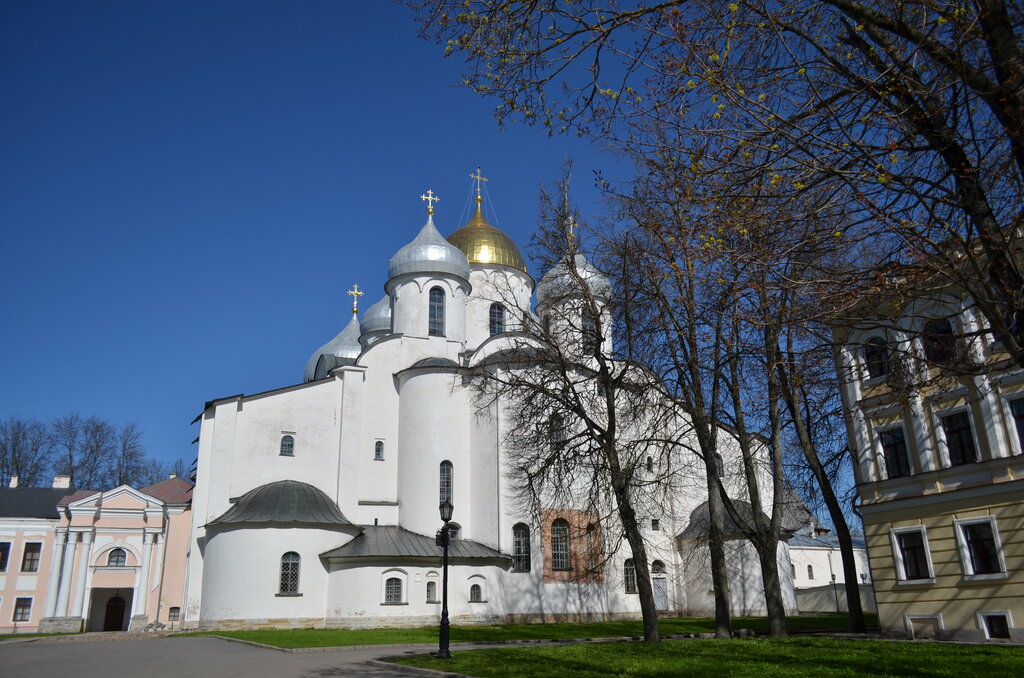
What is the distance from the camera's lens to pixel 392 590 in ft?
95.7

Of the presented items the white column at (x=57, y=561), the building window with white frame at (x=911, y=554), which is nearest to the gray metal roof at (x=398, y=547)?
the building window with white frame at (x=911, y=554)

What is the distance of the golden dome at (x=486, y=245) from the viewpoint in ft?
133

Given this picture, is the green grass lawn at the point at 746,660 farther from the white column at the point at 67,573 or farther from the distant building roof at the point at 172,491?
the distant building roof at the point at 172,491

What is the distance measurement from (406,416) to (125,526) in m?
14.7

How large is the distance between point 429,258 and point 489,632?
18.1 m

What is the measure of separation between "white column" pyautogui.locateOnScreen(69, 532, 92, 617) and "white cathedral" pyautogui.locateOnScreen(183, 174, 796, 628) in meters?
9.00

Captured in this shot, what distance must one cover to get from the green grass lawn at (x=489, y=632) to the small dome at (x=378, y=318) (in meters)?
21.0

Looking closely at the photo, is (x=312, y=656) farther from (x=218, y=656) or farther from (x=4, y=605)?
(x=4, y=605)

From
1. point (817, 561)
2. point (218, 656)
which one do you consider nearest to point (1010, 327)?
point (218, 656)

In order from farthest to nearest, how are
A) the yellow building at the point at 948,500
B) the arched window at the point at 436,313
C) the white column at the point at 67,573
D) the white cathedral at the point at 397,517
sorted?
the arched window at the point at 436,313
the white column at the point at 67,573
the white cathedral at the point at 397,517
the yellow building at the point at 948,500

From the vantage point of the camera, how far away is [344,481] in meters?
32.1

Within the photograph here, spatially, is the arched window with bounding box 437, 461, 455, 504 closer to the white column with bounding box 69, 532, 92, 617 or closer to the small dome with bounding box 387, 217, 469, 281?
the small dome with bounding box 387, 217, 469, 281

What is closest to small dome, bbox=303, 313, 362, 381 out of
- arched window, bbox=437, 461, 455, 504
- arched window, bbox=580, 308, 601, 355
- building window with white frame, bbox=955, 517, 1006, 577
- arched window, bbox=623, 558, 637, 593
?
arched window, bbox=437, 461, 455, 504

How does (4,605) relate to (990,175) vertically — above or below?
below
